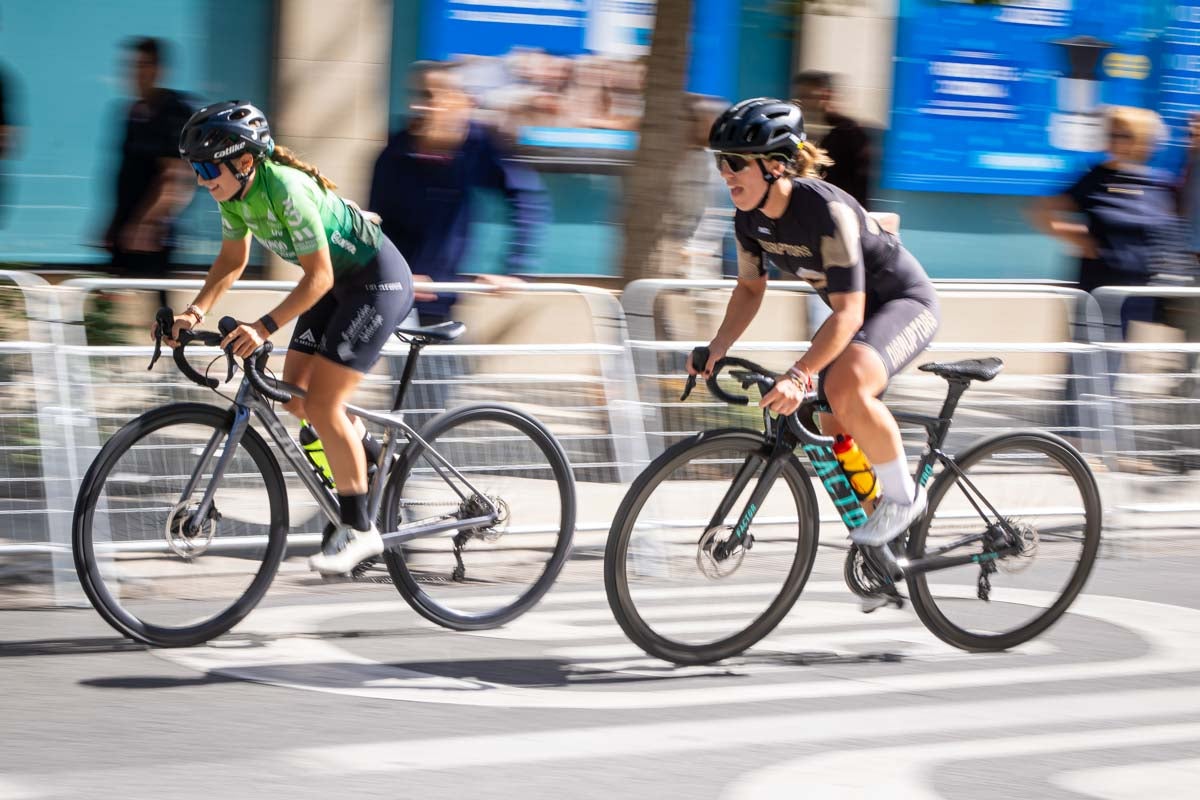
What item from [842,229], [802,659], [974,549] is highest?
[842,229]

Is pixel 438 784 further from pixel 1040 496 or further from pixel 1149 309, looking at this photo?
pixel 1149 309

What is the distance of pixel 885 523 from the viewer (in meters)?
5.52

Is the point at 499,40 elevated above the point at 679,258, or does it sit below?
above

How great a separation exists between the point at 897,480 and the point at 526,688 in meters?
1.38

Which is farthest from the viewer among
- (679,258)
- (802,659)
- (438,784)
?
(679,258)

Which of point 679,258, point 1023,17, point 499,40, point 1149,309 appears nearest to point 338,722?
point 679,258

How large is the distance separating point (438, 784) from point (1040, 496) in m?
2.68

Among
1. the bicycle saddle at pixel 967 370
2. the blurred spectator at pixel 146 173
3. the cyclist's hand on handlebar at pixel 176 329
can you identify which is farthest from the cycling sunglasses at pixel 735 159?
the blurred spectator at pixel 146 173

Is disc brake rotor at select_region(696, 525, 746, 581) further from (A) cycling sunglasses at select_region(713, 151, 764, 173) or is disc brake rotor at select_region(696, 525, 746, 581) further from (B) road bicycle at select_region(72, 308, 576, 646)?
(A) cycling sunglasses at select_region(713, 151, 764, 173)

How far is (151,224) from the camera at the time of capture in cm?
912

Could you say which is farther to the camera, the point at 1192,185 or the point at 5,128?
the point at 1192,185

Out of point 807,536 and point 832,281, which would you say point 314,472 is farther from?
point 832,281

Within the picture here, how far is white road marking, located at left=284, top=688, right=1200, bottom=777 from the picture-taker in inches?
178

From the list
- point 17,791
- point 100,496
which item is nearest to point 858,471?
point 100,496
